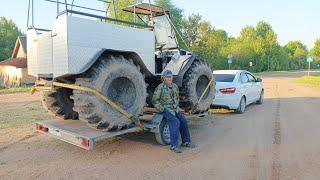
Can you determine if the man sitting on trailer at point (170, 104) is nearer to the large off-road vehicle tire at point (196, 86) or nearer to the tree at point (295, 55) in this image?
the large off-road vehicle tire at point (196, 86)

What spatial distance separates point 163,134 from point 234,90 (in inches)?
195

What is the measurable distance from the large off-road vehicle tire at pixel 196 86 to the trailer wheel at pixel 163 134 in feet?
3.76

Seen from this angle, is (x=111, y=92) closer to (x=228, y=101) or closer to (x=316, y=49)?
(x=228, y=101)

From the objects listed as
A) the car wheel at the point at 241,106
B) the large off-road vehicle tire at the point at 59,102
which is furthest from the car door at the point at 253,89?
the large off-road vehicle tire at the point at 59,102

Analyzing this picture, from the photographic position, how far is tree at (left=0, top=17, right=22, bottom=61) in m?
58.5

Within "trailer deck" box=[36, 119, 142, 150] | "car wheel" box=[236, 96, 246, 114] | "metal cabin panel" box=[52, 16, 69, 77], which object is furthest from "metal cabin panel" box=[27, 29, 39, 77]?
"car wheel" box=[236, 96, 246, 114]

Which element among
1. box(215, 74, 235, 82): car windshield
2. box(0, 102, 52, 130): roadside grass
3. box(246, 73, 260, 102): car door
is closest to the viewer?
box(0, 102, 52, 130): roadside grass

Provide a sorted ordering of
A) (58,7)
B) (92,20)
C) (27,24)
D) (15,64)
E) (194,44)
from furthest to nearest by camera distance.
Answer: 1. (194,44)
2. (15,64)
3. (27,24)
4. (58,7)
5. (92,20)

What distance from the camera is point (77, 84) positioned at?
20.1ft

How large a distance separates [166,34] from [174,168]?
14.2 ft

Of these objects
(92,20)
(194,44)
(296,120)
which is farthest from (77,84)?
(194,44)

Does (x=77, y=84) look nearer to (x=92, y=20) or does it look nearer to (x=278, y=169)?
(x=92, y=20)

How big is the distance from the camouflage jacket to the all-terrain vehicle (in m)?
0.29

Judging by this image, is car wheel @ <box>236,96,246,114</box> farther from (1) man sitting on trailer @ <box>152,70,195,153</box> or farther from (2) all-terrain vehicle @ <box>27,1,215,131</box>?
(1) man sitting on trailer @ <box>152,70,195,153</box>
